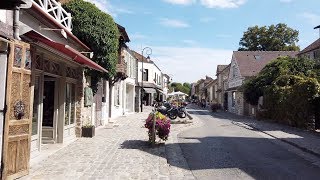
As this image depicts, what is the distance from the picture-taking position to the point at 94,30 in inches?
648

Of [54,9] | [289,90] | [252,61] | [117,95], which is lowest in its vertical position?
[117,95]

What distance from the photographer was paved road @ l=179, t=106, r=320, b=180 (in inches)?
359

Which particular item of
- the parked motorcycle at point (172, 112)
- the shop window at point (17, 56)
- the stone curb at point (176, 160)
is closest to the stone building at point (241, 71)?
the parked motorcycle at point (172, 112)

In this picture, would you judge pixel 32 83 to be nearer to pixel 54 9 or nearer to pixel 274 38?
pixel 54 9

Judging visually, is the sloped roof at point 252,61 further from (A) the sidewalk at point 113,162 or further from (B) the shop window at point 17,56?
(B) the shop window at point 17,56

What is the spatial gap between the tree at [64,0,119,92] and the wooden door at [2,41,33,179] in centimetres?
825

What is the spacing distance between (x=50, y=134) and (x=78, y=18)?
564 cm

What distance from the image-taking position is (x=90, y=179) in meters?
8.08

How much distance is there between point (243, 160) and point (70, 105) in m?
6.53

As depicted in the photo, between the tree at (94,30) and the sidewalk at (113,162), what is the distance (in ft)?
14.5

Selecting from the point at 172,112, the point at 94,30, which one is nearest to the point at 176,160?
the point at 94,30

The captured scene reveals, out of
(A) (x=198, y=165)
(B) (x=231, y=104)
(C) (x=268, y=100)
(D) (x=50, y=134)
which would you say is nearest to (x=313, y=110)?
(C) (x=268, y=100)

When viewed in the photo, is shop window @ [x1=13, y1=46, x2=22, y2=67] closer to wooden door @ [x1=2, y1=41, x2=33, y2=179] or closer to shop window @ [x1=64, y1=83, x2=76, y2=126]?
wooden door @ [x1=2, y1=41, x2=33, y2=179]

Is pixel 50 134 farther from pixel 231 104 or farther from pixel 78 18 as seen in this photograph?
pixel 231 104
